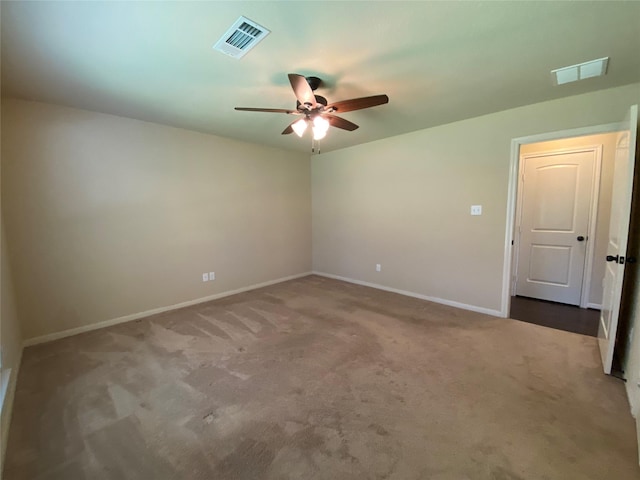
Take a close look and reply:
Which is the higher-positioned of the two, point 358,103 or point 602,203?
point 358,103

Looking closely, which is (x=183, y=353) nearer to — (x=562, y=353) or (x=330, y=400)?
(x=330, y=400)

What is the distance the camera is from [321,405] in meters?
1.83

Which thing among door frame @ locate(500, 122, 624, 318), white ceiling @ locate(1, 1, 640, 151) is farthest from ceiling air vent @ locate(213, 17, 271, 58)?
door frame @ locate(500, 122, 624, 318)

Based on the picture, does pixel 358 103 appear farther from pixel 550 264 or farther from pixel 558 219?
pixel 550 264

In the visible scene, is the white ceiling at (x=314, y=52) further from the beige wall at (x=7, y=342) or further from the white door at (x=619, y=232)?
the beige wall at (x=7, y=342)

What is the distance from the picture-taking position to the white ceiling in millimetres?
1517

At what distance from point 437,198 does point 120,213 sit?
399 cm

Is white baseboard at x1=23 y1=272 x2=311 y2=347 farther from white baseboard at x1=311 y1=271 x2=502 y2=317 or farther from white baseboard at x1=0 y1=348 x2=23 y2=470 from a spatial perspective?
white baseboard at x1=311 y1=271 x2=502 y2=317

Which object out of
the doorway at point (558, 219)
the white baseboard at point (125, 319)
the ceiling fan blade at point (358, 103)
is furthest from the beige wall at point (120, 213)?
the doorway at point (558, 219)

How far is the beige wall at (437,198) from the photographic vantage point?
116 inches

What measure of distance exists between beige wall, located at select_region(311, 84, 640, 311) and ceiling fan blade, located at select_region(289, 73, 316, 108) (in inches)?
87.0

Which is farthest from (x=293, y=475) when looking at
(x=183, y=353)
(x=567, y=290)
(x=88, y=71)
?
(x=567, y=290)

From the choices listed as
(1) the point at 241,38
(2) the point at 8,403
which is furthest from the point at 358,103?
(2) the point at 8,403

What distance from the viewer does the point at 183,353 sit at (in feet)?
8.27
